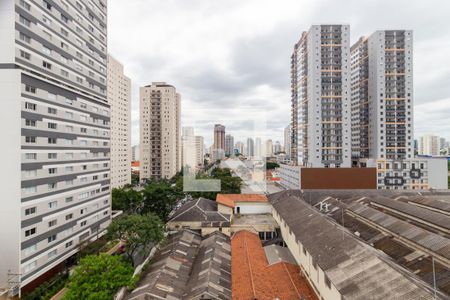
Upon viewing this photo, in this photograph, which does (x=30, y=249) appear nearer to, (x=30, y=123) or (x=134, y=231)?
(x=134, y=231)

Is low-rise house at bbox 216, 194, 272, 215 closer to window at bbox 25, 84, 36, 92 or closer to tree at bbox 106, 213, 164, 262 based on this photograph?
tree at bbox 106, 213, 164, 262

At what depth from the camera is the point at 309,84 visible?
50312mm

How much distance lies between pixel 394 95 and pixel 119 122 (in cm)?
6493

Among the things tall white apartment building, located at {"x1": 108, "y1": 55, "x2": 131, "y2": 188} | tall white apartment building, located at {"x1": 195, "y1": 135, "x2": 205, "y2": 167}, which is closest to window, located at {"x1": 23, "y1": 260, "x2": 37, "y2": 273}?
tall white apartment building, located at {"x1": 195, "y1": 135, "x2": 205, "y2": 167}

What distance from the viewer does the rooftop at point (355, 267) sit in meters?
9.06

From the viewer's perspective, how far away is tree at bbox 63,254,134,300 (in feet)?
45.0

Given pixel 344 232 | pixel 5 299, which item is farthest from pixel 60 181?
pixel 344 232

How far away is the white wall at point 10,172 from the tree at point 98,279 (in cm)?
577

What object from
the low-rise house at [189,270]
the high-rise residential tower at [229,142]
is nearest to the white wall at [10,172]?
the low-rise house at [189,270]

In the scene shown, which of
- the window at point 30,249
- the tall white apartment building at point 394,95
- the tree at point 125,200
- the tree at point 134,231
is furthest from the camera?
the tall white apartment building at point 394,95

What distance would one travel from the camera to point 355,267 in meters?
11.1

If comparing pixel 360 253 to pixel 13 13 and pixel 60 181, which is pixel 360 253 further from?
pixel 13 13

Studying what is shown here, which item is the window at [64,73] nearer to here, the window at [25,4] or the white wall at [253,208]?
the window at [25,4]

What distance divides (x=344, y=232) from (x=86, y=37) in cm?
2967
